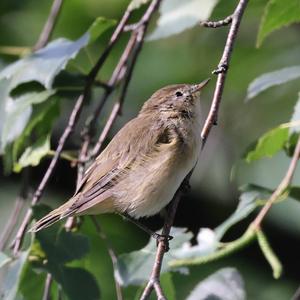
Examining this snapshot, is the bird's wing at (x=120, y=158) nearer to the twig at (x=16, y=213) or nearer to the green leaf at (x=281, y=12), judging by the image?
the twig at (x=16, y=213)

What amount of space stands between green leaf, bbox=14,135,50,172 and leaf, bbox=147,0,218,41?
66 cm

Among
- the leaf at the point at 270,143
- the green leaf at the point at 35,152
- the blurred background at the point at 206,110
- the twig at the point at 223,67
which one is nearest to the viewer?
the twig at the point at 223,67

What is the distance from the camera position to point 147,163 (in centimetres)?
390

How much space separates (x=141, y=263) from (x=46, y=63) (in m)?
1.00

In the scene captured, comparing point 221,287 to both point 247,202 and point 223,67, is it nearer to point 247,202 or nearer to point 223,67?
point 247,202

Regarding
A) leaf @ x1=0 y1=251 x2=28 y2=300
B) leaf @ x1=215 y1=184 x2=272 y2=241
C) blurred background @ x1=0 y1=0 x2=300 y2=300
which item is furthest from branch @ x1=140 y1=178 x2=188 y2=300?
blurred background @ x1=0 y1=0 x2=300 y2=300

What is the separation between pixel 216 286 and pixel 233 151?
99.2 inches

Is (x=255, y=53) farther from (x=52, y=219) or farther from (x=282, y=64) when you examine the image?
(x=52, y=219)

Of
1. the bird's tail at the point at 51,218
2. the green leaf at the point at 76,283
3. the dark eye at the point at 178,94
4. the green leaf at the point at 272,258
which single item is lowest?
the green leaf at the point at 76,283

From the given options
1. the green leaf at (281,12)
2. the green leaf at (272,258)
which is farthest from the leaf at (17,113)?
the green leaf at (272,258)

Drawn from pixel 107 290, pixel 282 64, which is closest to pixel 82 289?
pixel 107 290

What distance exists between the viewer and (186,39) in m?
5.50

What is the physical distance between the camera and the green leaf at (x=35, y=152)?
12.7 feet

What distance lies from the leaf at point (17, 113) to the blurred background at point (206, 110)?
864 millimetres
